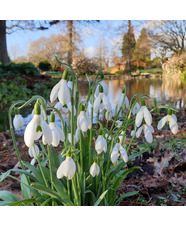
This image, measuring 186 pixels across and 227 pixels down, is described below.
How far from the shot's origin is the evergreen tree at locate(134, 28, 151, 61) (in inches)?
78.5

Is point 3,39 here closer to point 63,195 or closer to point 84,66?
point 84,66

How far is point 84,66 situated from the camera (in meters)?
2.08

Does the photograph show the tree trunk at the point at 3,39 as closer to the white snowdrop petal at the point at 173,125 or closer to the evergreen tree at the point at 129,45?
the evergreen tree at the point at 129,45

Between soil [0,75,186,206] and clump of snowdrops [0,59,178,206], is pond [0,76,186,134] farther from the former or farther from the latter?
clump of snowdrops [0,59,178,206]

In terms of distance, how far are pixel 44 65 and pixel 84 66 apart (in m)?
0.43

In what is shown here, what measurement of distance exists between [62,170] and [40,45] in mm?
1842

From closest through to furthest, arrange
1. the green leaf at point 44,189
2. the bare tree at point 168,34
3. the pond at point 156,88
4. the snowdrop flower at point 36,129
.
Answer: the snowdrop flower at point 36,129 → the green leaf at point 44,189 → the bare tree at point 168,34 → the pond at point 156,88

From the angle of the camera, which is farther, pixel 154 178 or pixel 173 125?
pixel 154 178

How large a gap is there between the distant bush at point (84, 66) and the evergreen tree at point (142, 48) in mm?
416

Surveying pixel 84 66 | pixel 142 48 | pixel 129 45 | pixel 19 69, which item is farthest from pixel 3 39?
pixel 142 48

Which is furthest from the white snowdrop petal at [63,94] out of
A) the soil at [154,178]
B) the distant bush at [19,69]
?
the distant bush at [19,69]

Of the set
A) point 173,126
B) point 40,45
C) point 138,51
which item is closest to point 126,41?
point 138,51

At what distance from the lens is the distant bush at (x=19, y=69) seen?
7.53 ft
